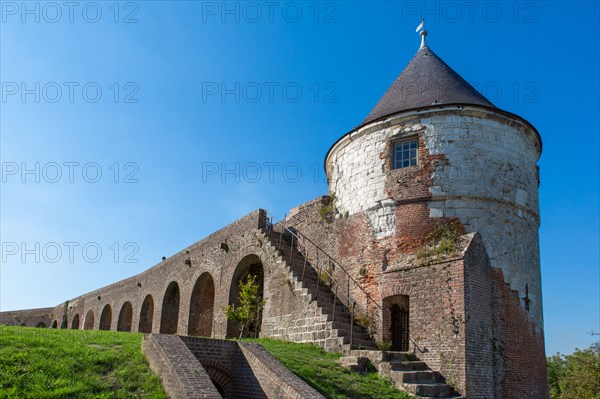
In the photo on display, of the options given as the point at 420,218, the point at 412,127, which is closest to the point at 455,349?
the point at 420,218

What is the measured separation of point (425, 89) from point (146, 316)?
70.5 feet

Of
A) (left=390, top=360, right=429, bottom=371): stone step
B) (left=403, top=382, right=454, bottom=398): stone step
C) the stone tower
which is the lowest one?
(left=403, top=382, right=454, bottom=398): stone step

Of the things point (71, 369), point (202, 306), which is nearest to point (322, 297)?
point (71, 369)

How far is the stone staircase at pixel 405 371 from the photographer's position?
11.3 metres

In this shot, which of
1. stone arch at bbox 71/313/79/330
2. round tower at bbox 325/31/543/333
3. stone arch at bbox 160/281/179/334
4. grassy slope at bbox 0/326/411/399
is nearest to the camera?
grassy slope at bbox 0/326/411/399

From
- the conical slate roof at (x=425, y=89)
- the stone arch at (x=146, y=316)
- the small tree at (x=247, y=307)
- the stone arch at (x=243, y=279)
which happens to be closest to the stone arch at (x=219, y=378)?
the small tree at (x=247, y=307)

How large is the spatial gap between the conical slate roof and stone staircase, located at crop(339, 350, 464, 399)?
6961 mm

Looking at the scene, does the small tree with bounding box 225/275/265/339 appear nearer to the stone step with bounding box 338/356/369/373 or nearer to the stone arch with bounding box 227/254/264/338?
the stone arch with bounding box 227/254/264/338

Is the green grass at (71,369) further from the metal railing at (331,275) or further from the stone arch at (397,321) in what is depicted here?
the stone arch at (397,321)

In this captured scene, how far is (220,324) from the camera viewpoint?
20.1 meters

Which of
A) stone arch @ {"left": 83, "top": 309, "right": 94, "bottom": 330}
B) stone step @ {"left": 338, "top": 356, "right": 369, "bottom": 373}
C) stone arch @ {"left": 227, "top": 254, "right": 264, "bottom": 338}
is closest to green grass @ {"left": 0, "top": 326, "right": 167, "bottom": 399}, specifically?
stone step @ {"left": 338, "top": 356, "right": 369, "bottom": 373}

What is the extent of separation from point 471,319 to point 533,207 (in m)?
4.74

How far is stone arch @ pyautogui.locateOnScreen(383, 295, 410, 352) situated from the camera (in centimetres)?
1421

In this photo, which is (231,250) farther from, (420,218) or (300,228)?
(420,218)
